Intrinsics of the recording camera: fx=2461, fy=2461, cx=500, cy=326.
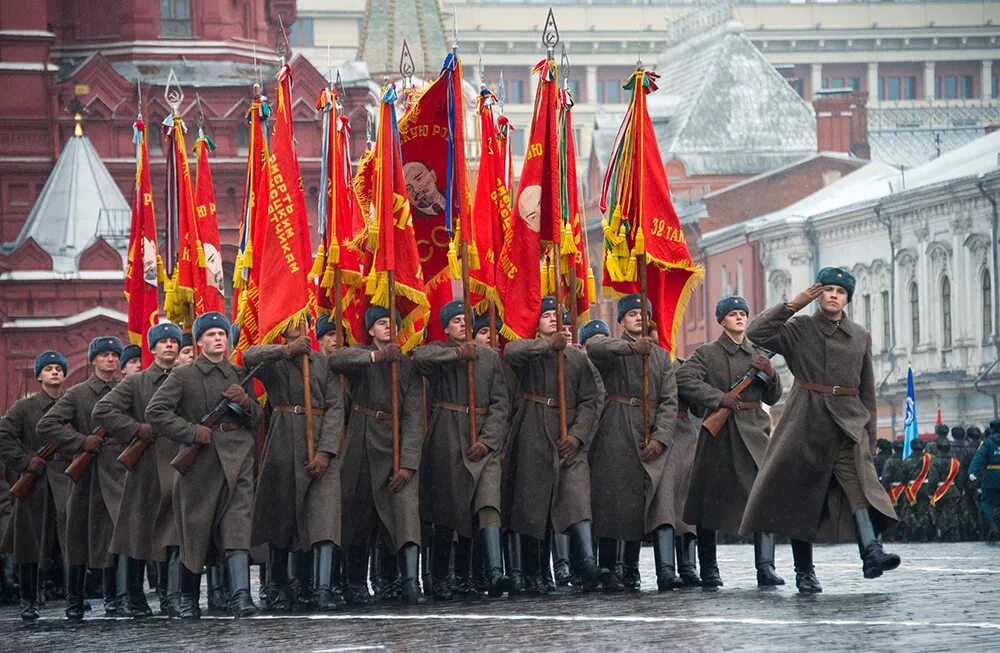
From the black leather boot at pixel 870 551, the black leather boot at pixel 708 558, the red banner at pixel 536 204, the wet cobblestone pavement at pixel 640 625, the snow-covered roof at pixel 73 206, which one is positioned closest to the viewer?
the wet cobblestone pavement at pixel 640 625

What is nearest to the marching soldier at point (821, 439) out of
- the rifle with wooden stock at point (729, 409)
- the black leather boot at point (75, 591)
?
the rifle with wooden stock at point (729, 409)

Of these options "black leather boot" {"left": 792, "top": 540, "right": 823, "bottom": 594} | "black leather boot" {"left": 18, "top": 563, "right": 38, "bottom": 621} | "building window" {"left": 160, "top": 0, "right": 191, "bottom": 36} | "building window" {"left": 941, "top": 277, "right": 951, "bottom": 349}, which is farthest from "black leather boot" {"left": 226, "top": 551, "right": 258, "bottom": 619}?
"building window" {"left": 160, "top": 0, "right": 191, "bottom": 36}

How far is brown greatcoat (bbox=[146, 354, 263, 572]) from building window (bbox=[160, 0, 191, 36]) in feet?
130

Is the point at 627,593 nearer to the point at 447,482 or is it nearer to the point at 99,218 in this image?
the point at 447,482

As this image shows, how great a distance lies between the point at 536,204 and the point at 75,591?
164 inches

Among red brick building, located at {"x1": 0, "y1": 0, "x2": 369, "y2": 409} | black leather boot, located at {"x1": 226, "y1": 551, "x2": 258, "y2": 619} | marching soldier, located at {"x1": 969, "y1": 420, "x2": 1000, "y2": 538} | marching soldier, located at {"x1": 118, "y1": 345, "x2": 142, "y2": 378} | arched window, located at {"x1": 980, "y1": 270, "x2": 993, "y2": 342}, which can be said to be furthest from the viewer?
red brick building, located at {"x1": 0, "y1": 0, "x2": 369, "y2": 409}

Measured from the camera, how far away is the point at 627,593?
15430mm

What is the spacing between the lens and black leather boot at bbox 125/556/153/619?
647 inches

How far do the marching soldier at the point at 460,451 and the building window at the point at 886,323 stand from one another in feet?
127

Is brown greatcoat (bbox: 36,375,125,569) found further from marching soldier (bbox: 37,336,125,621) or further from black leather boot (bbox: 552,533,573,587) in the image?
black leather boot (bbox: 552,533,573,587)

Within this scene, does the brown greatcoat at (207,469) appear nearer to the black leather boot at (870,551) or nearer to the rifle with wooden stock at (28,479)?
the rifle with wooden stock at (28,479)

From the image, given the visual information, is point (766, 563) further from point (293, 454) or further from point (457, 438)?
point (293, 454)

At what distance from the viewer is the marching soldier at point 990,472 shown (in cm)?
2441

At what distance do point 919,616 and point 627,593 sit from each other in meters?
3.18
